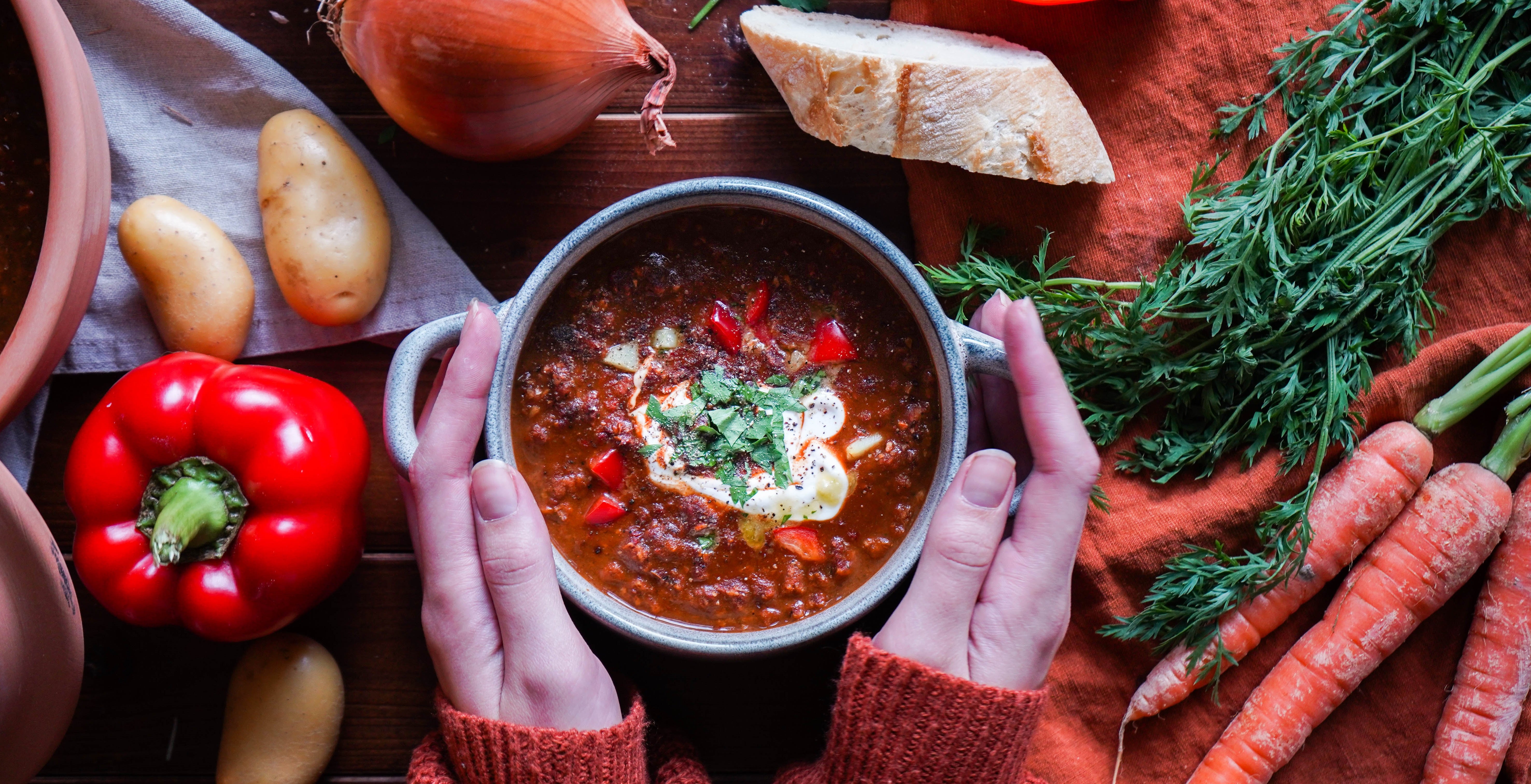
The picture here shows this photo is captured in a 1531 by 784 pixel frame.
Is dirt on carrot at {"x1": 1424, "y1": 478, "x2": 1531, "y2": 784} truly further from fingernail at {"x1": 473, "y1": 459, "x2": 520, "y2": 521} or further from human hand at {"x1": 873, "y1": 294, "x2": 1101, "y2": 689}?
fingernail at {"x1": 473, "y1": 459, "x2": 520, "y2": 521}

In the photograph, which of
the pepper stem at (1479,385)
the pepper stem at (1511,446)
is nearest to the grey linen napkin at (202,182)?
the pepper stem at (1479,385)

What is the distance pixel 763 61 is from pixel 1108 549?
124cm

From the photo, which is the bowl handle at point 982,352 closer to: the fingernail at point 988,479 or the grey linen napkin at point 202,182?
the fingernail at point 988,479

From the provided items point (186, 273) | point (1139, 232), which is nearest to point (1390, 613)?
point (1139, 232)

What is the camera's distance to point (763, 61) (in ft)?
6.30

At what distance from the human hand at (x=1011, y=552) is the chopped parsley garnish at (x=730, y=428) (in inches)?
14.8

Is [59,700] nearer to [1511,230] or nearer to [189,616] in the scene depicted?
[189,616]

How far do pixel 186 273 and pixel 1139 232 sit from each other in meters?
1.97

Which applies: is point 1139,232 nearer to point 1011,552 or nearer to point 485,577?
point 1011,552

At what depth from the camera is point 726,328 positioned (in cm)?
182

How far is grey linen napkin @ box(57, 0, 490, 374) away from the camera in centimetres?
198

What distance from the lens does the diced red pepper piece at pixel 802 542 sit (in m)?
1.79

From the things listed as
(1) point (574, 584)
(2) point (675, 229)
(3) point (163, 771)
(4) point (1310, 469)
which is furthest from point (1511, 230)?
(3) point (163, 771)

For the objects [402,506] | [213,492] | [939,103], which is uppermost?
[939,103]
